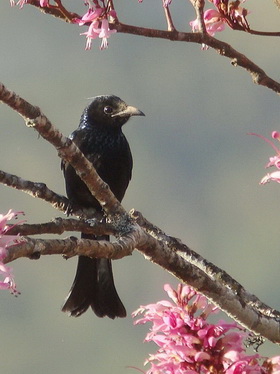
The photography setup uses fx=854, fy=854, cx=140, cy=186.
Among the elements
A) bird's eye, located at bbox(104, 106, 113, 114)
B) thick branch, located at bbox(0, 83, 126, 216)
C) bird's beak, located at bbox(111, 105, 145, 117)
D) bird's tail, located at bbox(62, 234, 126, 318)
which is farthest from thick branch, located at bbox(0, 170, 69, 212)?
bird's eye, located at bbox(104, 106, 113, 114)

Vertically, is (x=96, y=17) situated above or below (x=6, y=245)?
above

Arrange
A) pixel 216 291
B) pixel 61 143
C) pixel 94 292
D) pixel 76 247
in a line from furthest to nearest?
pixel 94 292 < pixel 216 291 < pixel 61 143 < pixel 76 247

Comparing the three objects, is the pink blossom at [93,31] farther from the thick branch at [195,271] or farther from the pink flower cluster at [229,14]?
the thick branch at [195,271]

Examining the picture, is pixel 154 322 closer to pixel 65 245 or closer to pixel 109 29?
pixel 65 245

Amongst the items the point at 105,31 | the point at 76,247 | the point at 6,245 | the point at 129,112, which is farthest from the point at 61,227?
the point at 129,112

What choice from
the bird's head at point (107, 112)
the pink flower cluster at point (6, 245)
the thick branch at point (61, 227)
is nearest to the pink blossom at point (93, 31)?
the thick branch at point (61, 227)

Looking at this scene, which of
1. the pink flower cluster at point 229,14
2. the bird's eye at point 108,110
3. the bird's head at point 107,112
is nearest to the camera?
the pink flower cluster at point 229,14

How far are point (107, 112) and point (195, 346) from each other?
9.56 feet

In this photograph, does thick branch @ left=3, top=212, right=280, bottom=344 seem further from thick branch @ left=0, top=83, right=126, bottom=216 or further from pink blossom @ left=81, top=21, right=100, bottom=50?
pink blossom @ left=81, top=21, right=100, bottom=50

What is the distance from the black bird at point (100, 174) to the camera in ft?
14.5

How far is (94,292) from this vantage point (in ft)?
15.0

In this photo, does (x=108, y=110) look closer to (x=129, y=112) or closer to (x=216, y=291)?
(x=129, y=112)

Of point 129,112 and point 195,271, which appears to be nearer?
point 195,271

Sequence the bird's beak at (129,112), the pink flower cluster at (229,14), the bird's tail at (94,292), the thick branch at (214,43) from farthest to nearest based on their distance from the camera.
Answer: the bird's beak at (129,112), the bird's tail at (94,292), the pink flower cluster at (229,14), the thick branch at (214,43)
